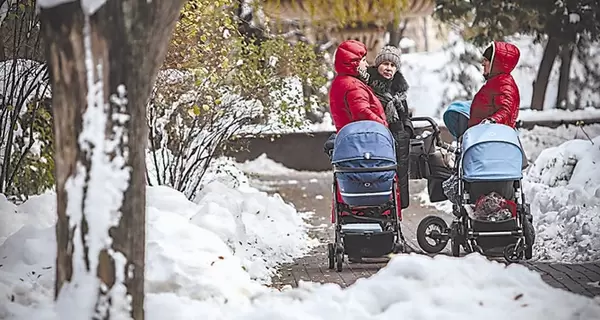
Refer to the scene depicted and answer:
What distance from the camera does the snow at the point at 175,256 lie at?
5882 millimetres

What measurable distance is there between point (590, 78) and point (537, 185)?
1274 cm

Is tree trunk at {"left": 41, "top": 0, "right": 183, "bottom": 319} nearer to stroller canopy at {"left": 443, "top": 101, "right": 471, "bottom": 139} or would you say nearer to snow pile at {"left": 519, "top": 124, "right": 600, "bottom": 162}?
stroller canopy at {"left": 443, "top": 101, "right": 471, "bottom": 139}

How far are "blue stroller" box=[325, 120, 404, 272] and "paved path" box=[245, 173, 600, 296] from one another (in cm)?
20

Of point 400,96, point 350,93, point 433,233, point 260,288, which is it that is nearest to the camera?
point 260,288

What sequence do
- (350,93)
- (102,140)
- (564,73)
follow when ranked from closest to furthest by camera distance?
(102,140), (350,93), (564,73)

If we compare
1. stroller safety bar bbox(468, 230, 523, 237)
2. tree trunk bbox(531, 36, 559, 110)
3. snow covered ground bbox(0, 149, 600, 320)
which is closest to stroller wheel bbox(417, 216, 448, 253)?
stroller safety bar bbox(468, 230, 523, 237)

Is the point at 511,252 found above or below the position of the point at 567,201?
below

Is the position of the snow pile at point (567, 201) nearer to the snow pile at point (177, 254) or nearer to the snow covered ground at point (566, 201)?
the snow covered ground at point (566, 201)

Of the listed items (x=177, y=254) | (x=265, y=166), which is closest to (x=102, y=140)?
(x=177, y=254)

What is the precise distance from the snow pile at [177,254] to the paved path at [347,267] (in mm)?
220

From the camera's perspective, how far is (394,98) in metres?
9.08

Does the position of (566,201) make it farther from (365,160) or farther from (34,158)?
(34,158)

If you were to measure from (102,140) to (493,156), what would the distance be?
171 inches

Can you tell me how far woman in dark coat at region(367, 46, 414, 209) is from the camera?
29.7 feet
